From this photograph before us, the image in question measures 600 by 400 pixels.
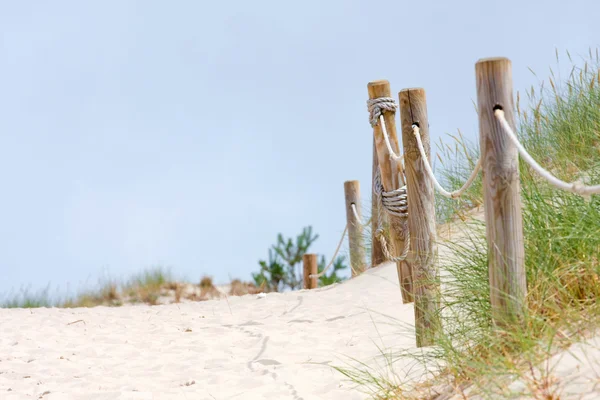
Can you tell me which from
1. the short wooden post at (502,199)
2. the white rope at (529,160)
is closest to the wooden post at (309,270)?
the short wooden post at (502,199)

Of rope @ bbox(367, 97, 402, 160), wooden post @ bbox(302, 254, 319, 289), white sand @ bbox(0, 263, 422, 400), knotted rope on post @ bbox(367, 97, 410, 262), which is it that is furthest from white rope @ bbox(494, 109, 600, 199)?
wooden post @ bbox(302, 254, 319, 289)

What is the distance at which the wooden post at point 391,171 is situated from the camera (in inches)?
214

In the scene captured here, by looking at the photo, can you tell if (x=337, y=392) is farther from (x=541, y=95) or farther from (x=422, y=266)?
(x=541, y=95)

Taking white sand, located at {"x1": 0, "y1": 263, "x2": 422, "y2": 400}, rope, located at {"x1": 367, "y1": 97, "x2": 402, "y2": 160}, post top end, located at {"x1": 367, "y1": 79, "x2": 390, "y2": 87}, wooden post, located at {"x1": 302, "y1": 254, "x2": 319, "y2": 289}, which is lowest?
white sand, located at {"x1": 0, "y1": 263, "x2": 422, "y2": 400}

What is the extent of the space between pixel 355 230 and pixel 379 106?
3172mm

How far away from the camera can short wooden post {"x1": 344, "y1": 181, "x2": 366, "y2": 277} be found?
864 centimetres

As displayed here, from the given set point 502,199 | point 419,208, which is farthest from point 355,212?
point 502,199

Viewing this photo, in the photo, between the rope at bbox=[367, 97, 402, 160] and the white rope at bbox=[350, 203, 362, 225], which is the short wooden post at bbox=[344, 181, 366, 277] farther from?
the rope at bbox=[367, 97, 402, 160]

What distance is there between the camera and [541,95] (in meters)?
7.11

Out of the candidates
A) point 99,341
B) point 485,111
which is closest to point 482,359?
point 485,111

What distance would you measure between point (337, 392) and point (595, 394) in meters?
1.81

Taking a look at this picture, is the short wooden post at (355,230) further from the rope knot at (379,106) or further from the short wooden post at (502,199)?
the short wooden post at (502,199)

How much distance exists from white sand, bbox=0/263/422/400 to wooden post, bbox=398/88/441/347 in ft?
1.24

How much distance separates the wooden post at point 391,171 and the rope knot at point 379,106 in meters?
0.04
